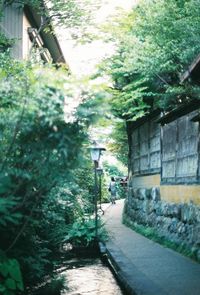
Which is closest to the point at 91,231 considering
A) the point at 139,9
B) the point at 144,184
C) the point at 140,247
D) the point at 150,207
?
the point at 140,247

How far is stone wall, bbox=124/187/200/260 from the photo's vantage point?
11453 millimetres

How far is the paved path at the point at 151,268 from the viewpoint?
7.76 meters

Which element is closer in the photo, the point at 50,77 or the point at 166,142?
the point at 50,77

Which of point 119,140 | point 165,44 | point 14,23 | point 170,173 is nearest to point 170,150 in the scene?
point 170,173

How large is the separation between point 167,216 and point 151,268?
4.76m

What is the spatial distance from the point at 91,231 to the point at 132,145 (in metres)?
8.63

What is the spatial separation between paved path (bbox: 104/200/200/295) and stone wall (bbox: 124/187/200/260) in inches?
21.2

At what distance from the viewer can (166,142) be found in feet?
49.2

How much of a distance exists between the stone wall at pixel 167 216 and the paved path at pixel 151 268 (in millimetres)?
538

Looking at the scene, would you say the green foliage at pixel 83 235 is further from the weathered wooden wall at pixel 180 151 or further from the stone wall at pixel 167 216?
the weathered wooden wall at pixel 180 151

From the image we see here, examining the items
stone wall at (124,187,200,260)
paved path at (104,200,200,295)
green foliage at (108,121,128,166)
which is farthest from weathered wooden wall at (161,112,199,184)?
green foliage at (108,121,128,166)

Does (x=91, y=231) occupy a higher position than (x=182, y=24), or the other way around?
(x=182, y=24)

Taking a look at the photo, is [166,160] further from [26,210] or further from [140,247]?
[26,210]

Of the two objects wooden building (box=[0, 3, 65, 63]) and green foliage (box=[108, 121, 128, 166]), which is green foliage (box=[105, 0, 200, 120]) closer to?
wooden building (box=[0, 3, 65, 63])
